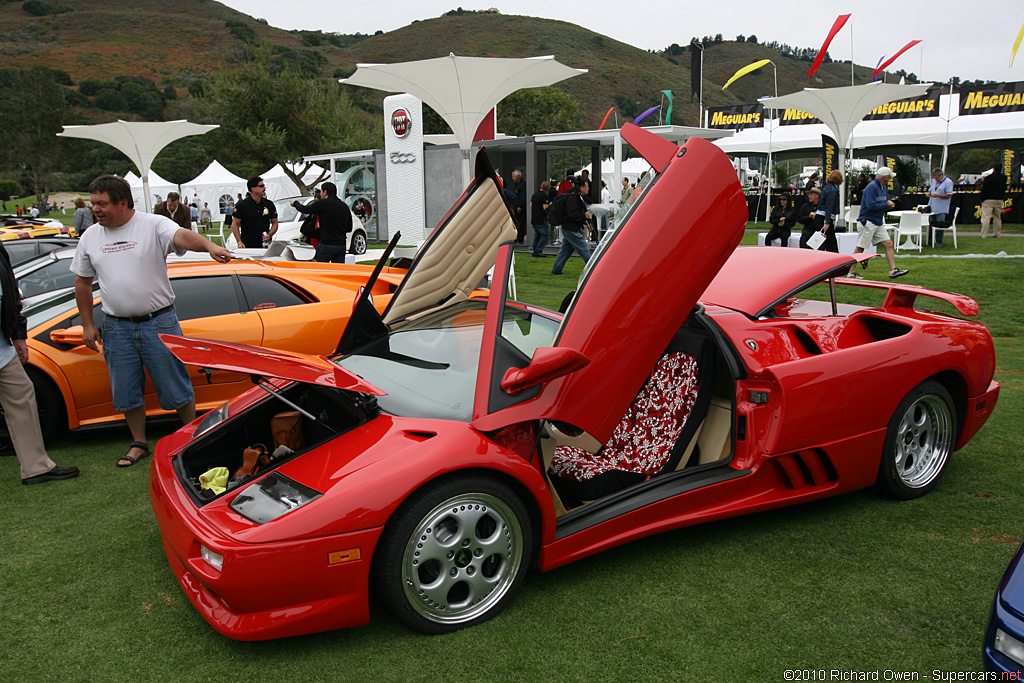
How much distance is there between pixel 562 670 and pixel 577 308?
4.22ft

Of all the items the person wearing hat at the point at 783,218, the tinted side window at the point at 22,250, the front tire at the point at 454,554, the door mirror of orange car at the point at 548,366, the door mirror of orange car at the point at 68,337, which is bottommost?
the front tire at the point at 454,554

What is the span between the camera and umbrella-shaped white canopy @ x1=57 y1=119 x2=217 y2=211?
1759cm

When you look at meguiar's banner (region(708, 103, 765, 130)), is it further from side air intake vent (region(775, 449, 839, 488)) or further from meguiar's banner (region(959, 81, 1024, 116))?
side air intake vent (region(775, 449, 839, 488))

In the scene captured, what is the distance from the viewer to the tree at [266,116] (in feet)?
113

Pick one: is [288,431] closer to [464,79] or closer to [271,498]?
[271,498]

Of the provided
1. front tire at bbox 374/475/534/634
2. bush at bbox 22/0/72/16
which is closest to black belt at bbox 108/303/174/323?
front tire at bbox 374/475/534/634

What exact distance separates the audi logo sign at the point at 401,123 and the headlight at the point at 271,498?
652 inches

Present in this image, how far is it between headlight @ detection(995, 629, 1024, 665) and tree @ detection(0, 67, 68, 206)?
178ft

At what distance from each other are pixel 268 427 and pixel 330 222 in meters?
6.75

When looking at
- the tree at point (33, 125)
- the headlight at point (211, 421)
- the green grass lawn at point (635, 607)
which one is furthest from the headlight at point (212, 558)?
the tree at point (33, 125)

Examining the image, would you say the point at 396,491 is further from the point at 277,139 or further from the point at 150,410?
the point at 277,139

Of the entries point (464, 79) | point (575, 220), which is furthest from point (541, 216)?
point (464, 79)

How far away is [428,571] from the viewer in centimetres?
266

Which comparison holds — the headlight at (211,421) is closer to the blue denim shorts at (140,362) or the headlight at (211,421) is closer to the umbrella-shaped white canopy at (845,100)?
the blue denim shorts at (140,362)
